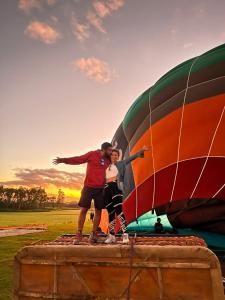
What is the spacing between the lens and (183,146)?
369 inches

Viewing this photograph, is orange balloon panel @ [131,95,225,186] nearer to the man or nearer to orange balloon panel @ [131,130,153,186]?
orange balloon panel @ [131,130,153,186]

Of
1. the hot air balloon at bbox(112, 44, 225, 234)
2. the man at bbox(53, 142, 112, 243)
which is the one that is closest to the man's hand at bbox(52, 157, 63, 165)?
the man at bbox(53, 142, 112, 243)

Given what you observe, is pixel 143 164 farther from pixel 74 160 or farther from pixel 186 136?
pixel 74 160

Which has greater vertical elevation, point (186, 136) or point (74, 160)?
point (186, 136)

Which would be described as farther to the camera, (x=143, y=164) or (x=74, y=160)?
(x=143, y=164)

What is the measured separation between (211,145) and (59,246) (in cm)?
637

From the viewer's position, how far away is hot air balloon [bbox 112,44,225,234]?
8867mm

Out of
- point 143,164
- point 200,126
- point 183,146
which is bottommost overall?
point 143,164

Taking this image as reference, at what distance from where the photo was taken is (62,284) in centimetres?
358

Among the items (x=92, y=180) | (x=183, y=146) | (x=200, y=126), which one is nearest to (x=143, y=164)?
(x=183, y=146)

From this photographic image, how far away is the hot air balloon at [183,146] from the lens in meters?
8.87

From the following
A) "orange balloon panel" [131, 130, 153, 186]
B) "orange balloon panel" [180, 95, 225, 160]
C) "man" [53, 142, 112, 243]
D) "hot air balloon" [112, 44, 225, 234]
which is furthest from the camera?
"orange balloon panel" [131, 130, 153, 186]

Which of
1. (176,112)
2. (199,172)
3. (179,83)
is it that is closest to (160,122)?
(176,112)

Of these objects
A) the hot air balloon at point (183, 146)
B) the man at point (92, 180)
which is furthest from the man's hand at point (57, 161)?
the hot air balloon at point (183, 146)
